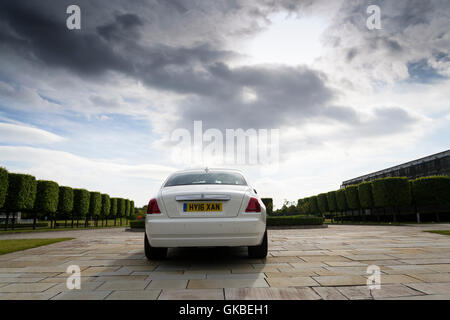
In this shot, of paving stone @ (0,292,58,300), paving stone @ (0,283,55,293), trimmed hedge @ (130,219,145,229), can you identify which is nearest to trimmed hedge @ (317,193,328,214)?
trimmed hedge @ (130,219,145,229)

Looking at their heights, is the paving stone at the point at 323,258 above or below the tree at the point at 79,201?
below

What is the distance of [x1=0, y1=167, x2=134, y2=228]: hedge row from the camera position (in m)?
27.0

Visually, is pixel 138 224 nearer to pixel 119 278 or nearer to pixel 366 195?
pixel 119 278

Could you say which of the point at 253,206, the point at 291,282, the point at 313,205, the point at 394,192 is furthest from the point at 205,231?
the point at 313,205

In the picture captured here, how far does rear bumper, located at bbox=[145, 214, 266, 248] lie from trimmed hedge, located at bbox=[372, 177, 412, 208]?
1412 inches

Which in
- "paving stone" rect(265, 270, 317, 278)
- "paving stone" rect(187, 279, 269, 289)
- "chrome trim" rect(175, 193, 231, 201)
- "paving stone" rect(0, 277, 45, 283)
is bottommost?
"paving stone" rect(0, 277, 45, 283)

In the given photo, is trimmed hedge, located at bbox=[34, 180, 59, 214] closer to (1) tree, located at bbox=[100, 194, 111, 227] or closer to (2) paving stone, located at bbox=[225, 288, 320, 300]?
(1) tree, located at bbox=[100, 194, 111, 227]

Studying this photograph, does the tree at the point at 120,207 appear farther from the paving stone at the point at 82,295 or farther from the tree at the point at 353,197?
the paving stone at the point at 82,295

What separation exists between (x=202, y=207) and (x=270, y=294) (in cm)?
181

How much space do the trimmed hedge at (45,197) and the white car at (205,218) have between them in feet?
103

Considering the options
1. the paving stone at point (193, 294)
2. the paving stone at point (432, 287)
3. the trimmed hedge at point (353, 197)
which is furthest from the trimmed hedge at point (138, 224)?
the trimmed hedge at point (353, 197)

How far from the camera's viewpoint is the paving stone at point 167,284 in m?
3.59

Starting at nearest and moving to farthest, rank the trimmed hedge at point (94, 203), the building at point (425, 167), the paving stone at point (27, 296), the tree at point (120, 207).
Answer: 1. the paving stone at point (27, 296)
2. the trimmed hedge at point (94, 203)
3. the tree at point (120, 207)
4. the building at point (425, 167)
